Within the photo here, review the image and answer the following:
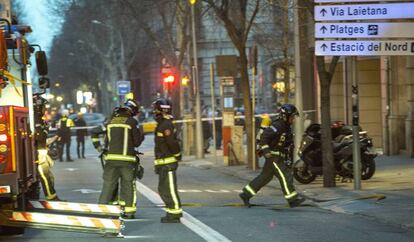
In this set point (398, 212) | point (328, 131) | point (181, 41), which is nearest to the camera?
point (398, 212)

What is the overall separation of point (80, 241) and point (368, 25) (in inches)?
273

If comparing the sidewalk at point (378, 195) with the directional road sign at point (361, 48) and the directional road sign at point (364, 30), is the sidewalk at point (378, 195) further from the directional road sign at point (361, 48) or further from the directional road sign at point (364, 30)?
the directional road sign at point (364, 30)

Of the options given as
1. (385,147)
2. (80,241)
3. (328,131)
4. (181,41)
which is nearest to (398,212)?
(328,131)

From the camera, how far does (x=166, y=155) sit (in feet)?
36.0

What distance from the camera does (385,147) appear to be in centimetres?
2252

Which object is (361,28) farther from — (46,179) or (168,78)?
(168,78)

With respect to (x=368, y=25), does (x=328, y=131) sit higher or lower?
lower

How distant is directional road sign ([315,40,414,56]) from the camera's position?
13.1m

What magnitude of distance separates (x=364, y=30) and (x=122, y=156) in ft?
17.5

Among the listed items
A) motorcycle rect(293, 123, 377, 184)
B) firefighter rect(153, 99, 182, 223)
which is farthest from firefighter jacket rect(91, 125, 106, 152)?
motorcycle rect(293, 123, 377, 184)

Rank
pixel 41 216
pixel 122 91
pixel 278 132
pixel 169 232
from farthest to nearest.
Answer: pixel 122 91 → pixel 278 132 → pixel 169 232 → pixel 41 216

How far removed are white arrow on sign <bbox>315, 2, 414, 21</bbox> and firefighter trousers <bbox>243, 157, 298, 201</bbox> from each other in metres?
2.95

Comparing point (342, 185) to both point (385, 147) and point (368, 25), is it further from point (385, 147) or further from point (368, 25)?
point (385, 147)

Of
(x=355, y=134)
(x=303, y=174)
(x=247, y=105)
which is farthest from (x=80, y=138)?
(x=355, y=134)
